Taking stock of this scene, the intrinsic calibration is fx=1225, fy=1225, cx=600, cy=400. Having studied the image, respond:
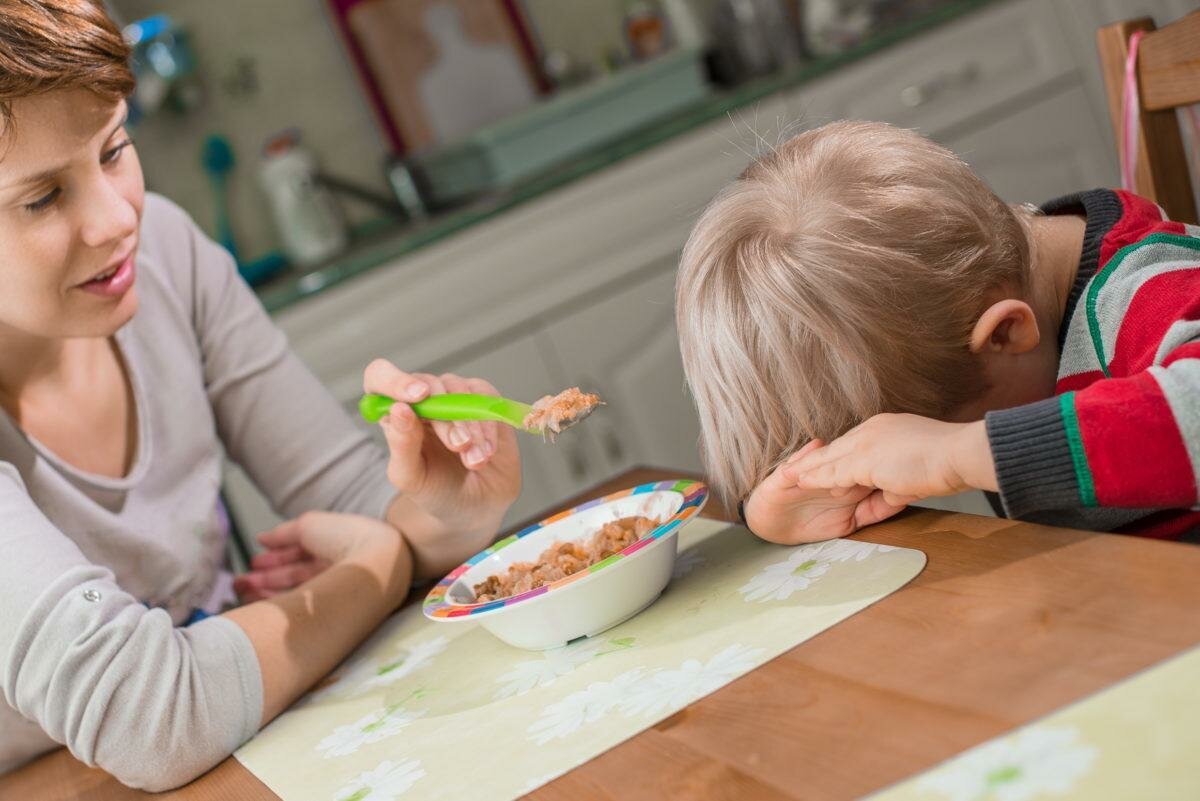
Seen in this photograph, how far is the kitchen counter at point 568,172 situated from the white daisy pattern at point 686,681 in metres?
1.57

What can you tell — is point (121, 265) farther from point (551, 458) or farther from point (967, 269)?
point (551, 458)

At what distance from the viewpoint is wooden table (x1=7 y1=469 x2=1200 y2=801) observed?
1.82ft

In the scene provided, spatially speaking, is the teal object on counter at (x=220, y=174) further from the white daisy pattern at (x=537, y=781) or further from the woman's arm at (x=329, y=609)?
the white daisy pattern at (x=537, y=781)

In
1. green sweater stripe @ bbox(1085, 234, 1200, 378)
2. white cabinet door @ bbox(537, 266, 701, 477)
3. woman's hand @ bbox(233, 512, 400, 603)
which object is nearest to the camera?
green sweater stripe @ bbox(1085, 234, 1200, 378)

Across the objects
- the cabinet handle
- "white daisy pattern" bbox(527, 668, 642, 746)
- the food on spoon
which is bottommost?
"white daisy pattern" bbox(527, 668, 642, 746)

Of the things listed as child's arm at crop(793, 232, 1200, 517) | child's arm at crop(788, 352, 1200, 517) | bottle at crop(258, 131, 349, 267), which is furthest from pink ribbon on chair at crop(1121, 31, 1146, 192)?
bottle at crop(258, 131, 349, 267)

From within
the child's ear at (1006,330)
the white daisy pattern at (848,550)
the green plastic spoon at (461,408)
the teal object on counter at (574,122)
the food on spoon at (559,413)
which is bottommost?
the white daisy pattern at (848,550)

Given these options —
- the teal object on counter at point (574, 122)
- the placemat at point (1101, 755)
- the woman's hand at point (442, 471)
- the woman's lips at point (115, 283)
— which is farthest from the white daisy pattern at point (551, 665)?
the teal object on counter at point (574, 122)

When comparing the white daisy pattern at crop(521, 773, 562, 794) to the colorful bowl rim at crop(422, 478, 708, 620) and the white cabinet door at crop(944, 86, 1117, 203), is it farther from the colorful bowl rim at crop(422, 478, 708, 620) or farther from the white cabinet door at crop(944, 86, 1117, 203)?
the white cabinet door at crop(944, 86, 1117, 203)

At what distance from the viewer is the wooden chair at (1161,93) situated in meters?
1.04

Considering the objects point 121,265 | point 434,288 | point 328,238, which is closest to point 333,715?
point 121,265

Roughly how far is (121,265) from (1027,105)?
6.47 ft

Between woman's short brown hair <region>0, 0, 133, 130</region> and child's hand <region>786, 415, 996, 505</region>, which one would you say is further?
woman's short brown hair <region>0, 0, 133, 130</region>

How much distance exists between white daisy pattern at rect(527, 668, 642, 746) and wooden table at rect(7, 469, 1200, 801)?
0.18 feet
